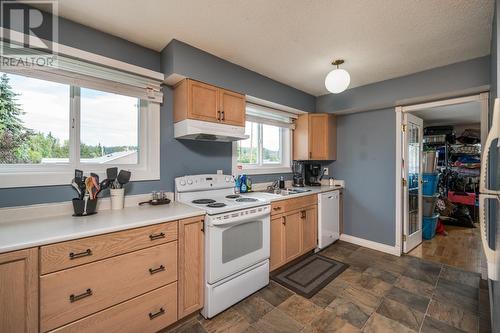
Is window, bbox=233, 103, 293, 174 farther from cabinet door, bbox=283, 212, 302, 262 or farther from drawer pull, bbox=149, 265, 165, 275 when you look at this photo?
drawer pull, bbox=149, 265, 165, 275

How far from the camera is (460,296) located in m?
2.06

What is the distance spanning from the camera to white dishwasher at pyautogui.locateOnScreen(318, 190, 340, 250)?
9.82 feet

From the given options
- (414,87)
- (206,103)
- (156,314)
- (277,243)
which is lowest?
(156,314)

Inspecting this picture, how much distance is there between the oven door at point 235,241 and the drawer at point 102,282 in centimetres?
30

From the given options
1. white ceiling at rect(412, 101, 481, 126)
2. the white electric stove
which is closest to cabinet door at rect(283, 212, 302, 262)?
the white electric stove

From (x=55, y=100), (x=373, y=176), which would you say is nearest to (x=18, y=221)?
(x=55, y=100)

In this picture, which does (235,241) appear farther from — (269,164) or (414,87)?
(414,87)

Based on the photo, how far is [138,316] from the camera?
1.46 meters

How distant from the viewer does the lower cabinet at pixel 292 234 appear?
240cm

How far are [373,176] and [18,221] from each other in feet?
12.7

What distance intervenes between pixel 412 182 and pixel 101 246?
386 centimetres

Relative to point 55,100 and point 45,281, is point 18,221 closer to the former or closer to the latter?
point 45,281

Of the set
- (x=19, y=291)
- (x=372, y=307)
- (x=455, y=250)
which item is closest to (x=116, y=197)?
(x=19, y=291)

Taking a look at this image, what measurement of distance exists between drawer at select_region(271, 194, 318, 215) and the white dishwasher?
17 cm
